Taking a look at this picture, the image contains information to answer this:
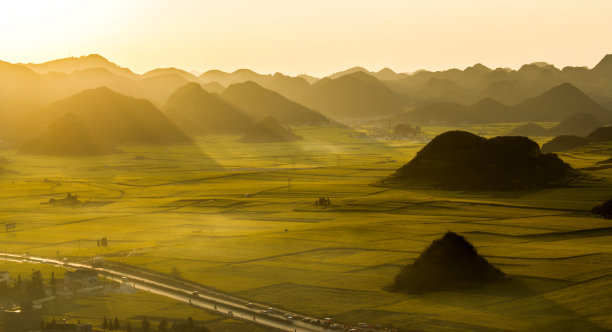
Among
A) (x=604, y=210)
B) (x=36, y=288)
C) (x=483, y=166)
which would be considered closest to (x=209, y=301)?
(x=36, y=288)

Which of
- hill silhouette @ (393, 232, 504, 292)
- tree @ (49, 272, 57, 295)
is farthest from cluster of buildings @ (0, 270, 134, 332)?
hill silhouette @ (393, 232, 504, 292)

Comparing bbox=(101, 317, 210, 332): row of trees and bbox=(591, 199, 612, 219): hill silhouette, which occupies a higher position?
bbox=(591, 199, 612, 219): hill silhouette

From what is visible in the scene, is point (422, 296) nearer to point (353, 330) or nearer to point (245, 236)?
point (353, 330)

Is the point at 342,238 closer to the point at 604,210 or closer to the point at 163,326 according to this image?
the point at 163,326

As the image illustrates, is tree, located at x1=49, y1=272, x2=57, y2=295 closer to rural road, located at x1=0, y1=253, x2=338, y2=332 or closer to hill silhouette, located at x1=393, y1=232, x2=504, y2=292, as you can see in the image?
rural road, located at x1=0, y1=253, x2=338, y2=332

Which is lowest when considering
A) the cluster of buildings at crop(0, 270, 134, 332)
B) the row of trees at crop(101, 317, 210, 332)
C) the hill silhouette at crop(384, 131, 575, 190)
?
the row of trees at crop(101, 317, 210, 332)

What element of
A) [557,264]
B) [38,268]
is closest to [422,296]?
[557,264]

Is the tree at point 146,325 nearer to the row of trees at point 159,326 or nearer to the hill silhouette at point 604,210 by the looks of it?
the row of trees at point 159,326
